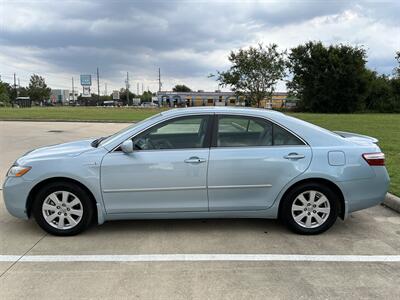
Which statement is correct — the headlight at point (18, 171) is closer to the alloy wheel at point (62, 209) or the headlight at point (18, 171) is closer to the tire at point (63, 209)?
the tire at point (63, 209)

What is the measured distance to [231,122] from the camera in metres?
4.65

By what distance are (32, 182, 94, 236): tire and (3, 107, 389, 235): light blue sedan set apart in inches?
0.5

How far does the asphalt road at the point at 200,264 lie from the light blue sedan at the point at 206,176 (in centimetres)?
27

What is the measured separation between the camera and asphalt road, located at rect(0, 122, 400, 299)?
3275mm

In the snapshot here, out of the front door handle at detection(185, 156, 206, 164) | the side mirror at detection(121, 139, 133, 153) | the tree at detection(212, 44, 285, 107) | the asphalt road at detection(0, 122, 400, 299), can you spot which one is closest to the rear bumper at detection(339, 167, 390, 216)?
the asphalt road at detection(0, 122, 400, 299)

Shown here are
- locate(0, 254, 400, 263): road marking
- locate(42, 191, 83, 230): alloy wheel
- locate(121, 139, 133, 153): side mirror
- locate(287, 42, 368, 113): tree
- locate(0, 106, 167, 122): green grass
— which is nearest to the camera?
locate(0, 254, 400, 263): road marking

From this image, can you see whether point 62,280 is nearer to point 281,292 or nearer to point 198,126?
point 281,292

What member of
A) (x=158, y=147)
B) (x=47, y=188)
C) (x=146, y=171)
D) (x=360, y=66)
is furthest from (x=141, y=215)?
(x=360, y=66)

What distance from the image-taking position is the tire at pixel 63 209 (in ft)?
14.5

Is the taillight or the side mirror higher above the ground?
the side mirror

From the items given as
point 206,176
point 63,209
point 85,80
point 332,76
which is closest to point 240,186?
point 206,176

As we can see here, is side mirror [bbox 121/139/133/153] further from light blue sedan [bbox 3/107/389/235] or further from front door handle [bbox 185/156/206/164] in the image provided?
front door handle [bbox 185/156/206/164]

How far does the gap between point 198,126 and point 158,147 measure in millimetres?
586

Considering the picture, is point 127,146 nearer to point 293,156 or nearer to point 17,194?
point 17,194
